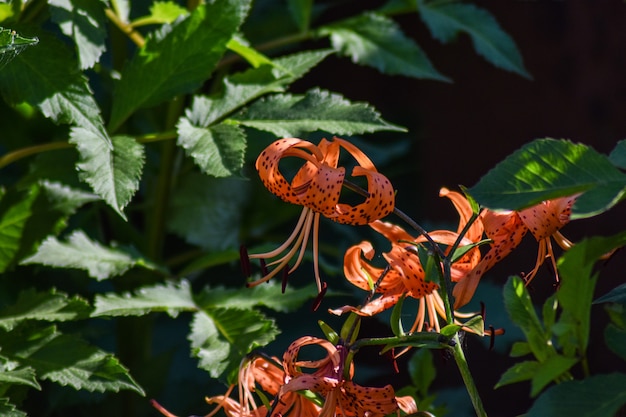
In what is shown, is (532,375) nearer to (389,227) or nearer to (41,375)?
(389,227)

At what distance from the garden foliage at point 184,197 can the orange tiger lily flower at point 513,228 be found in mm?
42

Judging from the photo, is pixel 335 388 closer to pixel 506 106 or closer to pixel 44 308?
pixel 44 308

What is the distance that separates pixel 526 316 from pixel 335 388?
0.13 meters

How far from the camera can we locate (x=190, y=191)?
52.8 inches

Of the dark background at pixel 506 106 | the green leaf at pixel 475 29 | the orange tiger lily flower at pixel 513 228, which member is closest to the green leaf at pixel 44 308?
the orange tiger lily flower at pixel 513 228

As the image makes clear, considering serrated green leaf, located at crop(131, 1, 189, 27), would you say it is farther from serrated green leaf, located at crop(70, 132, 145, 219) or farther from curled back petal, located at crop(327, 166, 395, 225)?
curled back petal, located at crop(327, 166, 395, 225)

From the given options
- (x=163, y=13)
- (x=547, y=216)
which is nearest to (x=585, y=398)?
(x=547, y=216)

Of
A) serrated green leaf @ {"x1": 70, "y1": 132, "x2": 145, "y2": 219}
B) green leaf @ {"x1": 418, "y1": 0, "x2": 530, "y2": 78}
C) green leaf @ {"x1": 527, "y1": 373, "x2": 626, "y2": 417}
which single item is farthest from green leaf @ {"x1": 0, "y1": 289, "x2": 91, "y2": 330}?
green leaf @ {"x1": 418, "y1": 0, "x2": 530, "y2": 78}

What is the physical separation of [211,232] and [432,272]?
811 mm

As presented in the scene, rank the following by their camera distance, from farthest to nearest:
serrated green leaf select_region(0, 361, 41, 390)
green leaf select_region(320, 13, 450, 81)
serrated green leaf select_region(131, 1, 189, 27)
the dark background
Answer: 1. the dark background
2. green leaf select_region(320, 13, 450, 81)
3. serrated green leaf select_region(131, 1, 189, 27)
4. serrated green leaf select_region(0, 361, 41, 390)

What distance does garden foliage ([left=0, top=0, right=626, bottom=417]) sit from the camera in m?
0.49

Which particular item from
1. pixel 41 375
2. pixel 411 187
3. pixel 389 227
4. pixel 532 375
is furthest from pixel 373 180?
pixel 411 187

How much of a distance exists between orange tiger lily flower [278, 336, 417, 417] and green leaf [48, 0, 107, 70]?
1.11 ft

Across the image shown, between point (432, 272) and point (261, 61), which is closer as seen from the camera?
point (432, 272)
